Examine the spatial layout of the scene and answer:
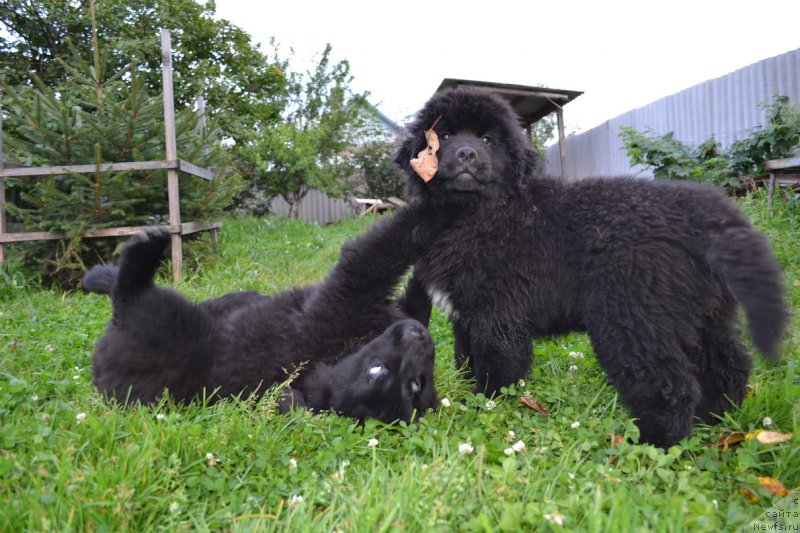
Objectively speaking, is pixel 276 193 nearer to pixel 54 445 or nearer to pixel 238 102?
pixel 238 102

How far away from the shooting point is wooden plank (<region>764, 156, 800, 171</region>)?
5.28m

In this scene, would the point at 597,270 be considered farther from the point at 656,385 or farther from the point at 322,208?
the point at 322,208

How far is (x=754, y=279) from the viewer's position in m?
1.85

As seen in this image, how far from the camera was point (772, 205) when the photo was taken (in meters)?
5.70

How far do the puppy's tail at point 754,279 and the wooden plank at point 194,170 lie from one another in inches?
205

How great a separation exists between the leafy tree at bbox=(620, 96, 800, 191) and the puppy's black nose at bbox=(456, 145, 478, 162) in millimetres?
4484

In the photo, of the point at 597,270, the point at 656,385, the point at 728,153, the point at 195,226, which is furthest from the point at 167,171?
the point at 728,153

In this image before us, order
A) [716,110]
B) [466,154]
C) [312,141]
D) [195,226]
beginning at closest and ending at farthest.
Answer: [466,154] → [195,226] → [716,110] → [312,141]

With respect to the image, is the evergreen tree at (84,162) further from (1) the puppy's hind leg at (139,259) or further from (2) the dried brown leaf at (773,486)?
(2) the dried brown leaf at (773,486)

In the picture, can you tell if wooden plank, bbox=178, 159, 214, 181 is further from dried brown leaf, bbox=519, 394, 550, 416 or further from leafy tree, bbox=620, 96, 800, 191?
leafy tree, bbox=620, 96, 800, 191

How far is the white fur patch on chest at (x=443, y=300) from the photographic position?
2.77 m

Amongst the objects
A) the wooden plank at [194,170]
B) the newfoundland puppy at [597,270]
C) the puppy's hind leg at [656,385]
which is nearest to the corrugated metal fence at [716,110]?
the newfoundland puppy at [597,270]

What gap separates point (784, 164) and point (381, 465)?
550 centimetres

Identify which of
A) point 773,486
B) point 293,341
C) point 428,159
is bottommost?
point 773,486
